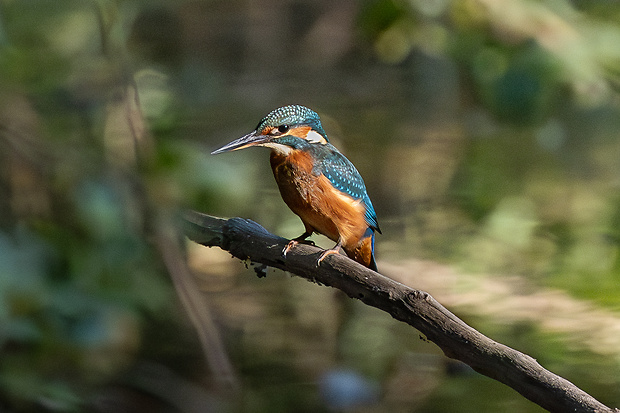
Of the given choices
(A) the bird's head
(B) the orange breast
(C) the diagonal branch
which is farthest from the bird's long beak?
(C) the diagonal branch

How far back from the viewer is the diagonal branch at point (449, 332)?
103cm

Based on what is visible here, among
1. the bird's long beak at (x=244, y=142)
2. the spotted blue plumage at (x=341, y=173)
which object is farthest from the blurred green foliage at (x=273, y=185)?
the spotted blue plumage at (x=341, y=173)

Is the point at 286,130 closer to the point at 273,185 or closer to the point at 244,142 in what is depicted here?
the point at 244,142

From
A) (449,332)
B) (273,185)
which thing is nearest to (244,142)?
(449,332)

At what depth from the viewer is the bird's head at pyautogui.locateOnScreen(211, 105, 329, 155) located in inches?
57.6

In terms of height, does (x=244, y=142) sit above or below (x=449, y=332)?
above

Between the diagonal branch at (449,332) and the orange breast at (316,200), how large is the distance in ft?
0.59

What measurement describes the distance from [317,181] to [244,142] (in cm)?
27

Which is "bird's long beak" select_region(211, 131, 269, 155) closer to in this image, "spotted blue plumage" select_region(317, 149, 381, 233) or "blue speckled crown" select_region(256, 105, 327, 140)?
"blue speckled crown" select_region(256, 105, 327, 140)

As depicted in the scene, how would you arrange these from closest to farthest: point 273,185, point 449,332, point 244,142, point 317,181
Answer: point 449,332 → point 244,142 → point 317,181 → point 273,185

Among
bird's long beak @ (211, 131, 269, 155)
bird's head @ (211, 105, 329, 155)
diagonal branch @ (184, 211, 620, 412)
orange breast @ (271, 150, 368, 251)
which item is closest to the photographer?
diagonal branch @ (184, 211, 620, 412)

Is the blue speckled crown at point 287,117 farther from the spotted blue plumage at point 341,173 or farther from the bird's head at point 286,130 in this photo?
the spotted blue plumage at point 341,173

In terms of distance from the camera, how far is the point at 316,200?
5.22 ft

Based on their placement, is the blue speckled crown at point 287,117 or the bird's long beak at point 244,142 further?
the blue speckled crown at point 287,117
